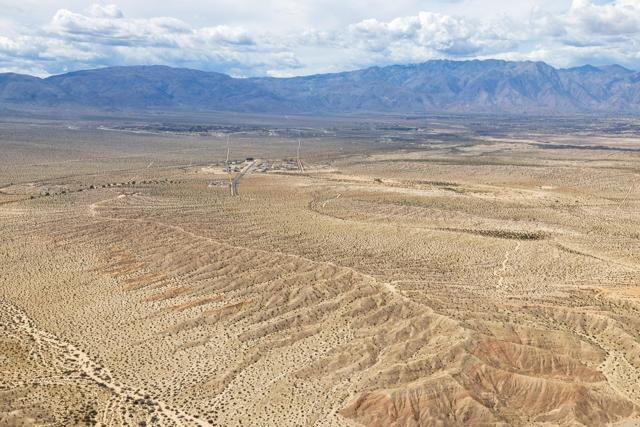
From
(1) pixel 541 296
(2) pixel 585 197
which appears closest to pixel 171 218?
(1) pixel 541 296

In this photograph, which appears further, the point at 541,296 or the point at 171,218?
the point at 171,218

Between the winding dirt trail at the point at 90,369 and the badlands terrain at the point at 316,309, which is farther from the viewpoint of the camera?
the badlands terrain at the point at 316,309

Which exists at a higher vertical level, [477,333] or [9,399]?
[477,333]

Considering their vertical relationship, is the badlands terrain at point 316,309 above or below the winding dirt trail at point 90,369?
above

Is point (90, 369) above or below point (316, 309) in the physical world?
below

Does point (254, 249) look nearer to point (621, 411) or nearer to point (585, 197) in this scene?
point (621, 411)

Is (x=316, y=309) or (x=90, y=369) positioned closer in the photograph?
(x=90, y=369)

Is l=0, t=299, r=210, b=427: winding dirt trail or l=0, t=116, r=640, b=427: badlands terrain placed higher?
l=0, t=116, r=640, b=427: badlands terrain

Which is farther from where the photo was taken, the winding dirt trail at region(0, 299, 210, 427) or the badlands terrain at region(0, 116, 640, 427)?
the badlands terrain at region(0, 116, 640, 427)
